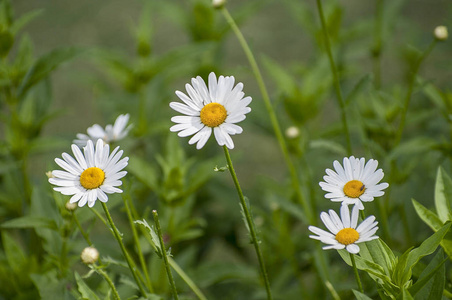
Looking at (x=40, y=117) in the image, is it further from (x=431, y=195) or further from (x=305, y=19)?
(x=431, y=195)

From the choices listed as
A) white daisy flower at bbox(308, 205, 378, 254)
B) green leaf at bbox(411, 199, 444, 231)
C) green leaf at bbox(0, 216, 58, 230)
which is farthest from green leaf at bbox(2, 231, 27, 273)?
green leaf at bbox(411, 199, 444, 231)

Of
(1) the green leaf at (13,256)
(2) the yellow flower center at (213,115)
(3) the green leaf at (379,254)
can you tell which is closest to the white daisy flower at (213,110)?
(2) the yellow flower center at (213,115)

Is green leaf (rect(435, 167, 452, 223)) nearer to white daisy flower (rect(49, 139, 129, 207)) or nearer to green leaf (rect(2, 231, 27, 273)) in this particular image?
white daisy flower (rect(49, 139, 129, 207))

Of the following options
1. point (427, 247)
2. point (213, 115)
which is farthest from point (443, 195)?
point (213, 115)

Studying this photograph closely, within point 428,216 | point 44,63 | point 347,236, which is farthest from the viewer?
point 44,63

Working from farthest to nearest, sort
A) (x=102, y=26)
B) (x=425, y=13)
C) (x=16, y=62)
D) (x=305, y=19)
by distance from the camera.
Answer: (x=102, y=26) → (x=425, y=13) → (x=305, y=19) → (x=16, y=62)

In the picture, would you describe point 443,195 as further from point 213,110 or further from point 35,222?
point 35,222

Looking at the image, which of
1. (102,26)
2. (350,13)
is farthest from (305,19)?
(102,26)
